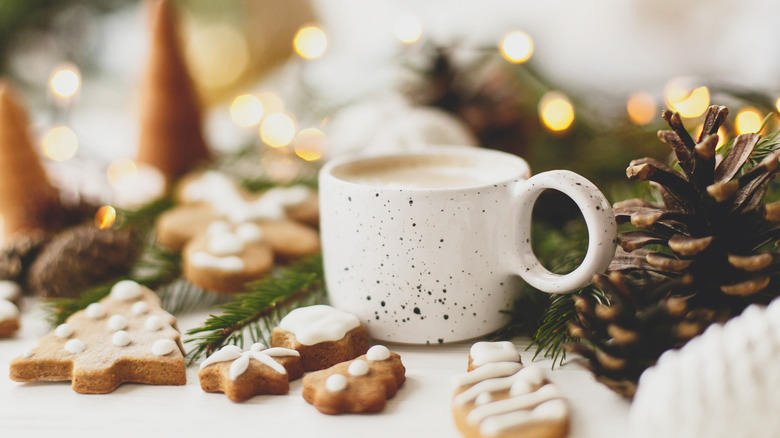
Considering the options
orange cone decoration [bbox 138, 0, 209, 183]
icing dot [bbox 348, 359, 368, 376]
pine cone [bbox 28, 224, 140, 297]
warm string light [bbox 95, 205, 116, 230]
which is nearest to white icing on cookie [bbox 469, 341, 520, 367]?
icing dot [bbox 348, 359, 368, 376]

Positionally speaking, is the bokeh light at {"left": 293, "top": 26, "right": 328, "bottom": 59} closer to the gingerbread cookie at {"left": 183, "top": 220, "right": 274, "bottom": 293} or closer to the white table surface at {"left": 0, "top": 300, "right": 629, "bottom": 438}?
the gingerbread cookie at {"left": 183, "top": 220, "right": 274, "bottom": 293}

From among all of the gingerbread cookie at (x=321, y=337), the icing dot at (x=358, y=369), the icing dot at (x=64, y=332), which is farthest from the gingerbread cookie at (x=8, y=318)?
the icing dot at (x=358, y=369)

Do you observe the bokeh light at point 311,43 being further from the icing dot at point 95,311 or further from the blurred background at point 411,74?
the icing dot at point 95,311

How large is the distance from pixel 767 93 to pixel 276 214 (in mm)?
733

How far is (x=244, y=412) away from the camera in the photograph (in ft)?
1.77

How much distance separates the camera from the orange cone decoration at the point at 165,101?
1088mm

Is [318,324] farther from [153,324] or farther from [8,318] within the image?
[8,318]

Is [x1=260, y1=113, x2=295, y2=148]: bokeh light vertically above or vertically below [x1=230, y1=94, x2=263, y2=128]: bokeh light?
below

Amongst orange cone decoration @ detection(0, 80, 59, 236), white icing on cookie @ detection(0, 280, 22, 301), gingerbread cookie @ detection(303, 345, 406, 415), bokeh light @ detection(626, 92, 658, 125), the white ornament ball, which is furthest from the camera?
bokeh light @ detection(626, 92, 658, 125)

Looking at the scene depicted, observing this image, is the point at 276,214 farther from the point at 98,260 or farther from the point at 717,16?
the point at 717,16

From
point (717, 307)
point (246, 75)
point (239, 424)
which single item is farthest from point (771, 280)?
point (246, 75)

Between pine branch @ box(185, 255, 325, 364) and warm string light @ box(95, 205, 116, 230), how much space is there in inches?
12.5

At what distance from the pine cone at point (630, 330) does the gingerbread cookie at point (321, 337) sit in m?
0.21

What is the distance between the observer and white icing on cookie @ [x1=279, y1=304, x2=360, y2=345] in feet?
1.99
